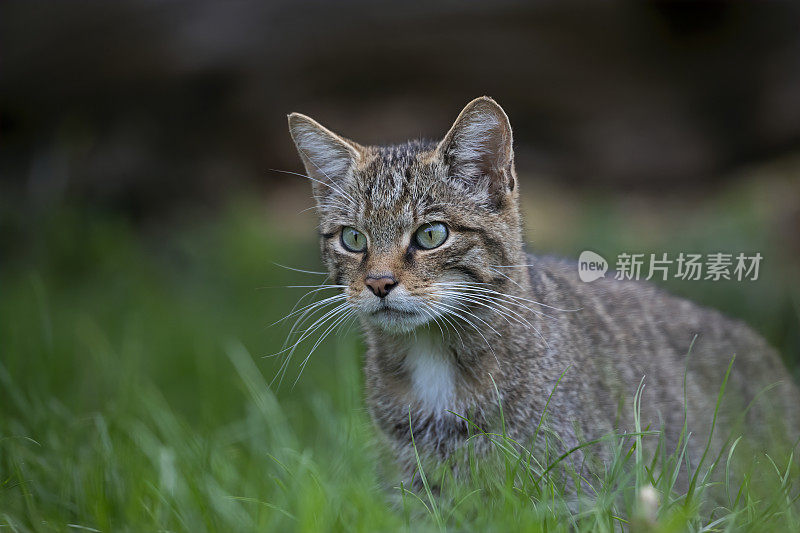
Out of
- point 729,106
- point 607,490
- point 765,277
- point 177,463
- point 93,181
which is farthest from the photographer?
point 93,181

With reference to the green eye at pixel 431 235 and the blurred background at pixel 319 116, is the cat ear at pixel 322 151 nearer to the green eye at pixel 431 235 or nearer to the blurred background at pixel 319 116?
the green eye at pixel 431 235

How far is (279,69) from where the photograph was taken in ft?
24.5

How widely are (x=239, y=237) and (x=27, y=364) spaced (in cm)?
265

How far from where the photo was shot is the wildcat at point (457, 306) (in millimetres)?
3061

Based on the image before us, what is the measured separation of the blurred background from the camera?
6973 millimetres

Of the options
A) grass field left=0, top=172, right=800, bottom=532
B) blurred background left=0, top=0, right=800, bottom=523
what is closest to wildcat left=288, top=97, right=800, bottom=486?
grass field left=0, top=172, right=800, bottom=532

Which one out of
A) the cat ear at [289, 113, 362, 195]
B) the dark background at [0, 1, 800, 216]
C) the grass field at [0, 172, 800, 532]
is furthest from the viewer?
the dark background at [0, 1, 800, 216]

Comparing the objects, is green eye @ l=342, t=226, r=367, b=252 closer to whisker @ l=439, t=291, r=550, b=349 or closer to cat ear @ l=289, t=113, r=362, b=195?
cat ear @ l=289, t=113, r=362, b=195

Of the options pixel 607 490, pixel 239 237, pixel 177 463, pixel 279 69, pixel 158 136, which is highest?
pixel 279 69

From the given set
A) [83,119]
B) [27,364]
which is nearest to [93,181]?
[83,119]

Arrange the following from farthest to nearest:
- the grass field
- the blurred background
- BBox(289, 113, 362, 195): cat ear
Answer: the blurred background → BBox(289, 113, 362, 195): cat ear → the grass field

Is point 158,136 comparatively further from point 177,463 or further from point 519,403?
point 519,403

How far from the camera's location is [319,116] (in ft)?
24.6

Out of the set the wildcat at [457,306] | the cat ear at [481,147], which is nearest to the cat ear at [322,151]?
the wildcat at [457,306]
